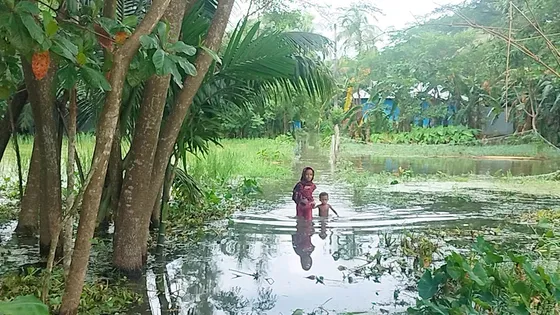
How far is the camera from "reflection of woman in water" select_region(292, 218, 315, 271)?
16.2 feet

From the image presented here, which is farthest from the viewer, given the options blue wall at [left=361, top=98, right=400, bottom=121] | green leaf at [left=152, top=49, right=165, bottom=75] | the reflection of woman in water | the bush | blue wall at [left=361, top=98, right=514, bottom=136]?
blue wall at [left=361, top=98, right=514, bottom=136]

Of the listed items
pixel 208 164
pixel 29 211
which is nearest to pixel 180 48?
pixel 29 211

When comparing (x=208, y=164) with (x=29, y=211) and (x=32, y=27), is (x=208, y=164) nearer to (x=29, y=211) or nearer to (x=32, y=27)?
(x=29, y=211)

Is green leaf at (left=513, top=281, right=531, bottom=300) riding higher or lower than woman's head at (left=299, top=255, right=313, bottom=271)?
higher

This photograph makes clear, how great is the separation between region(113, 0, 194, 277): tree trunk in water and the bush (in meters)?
21.6

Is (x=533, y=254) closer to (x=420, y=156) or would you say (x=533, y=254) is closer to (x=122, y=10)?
(x=122, y=10)

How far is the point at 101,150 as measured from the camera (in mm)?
2641

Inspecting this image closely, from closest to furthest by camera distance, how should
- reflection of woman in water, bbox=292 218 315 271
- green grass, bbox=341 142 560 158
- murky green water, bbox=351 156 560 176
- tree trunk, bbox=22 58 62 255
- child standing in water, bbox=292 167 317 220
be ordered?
tree trunk, bbox=22 58 62 255 < reflection of woman in water, bbox=292 218 315 271 < child standing in water, bbox=292 167 317 220 < murky green water, bbox=351 156 560 176 < green grass, bbox=341 142 560 158

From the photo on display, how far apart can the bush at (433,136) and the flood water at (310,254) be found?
15.5 metres

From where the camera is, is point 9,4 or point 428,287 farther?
point 428,287

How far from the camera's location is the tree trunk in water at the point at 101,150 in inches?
101

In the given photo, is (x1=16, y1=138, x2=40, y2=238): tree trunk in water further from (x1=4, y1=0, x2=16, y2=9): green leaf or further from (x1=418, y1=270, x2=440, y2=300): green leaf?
(x1=418, y1=270, x2=440, y2=300): green leaf

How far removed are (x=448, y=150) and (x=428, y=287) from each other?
19289 mm

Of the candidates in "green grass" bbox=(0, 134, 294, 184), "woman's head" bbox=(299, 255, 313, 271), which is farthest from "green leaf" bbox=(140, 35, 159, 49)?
"green grass" bbox=(0, 134, 294, 184)
